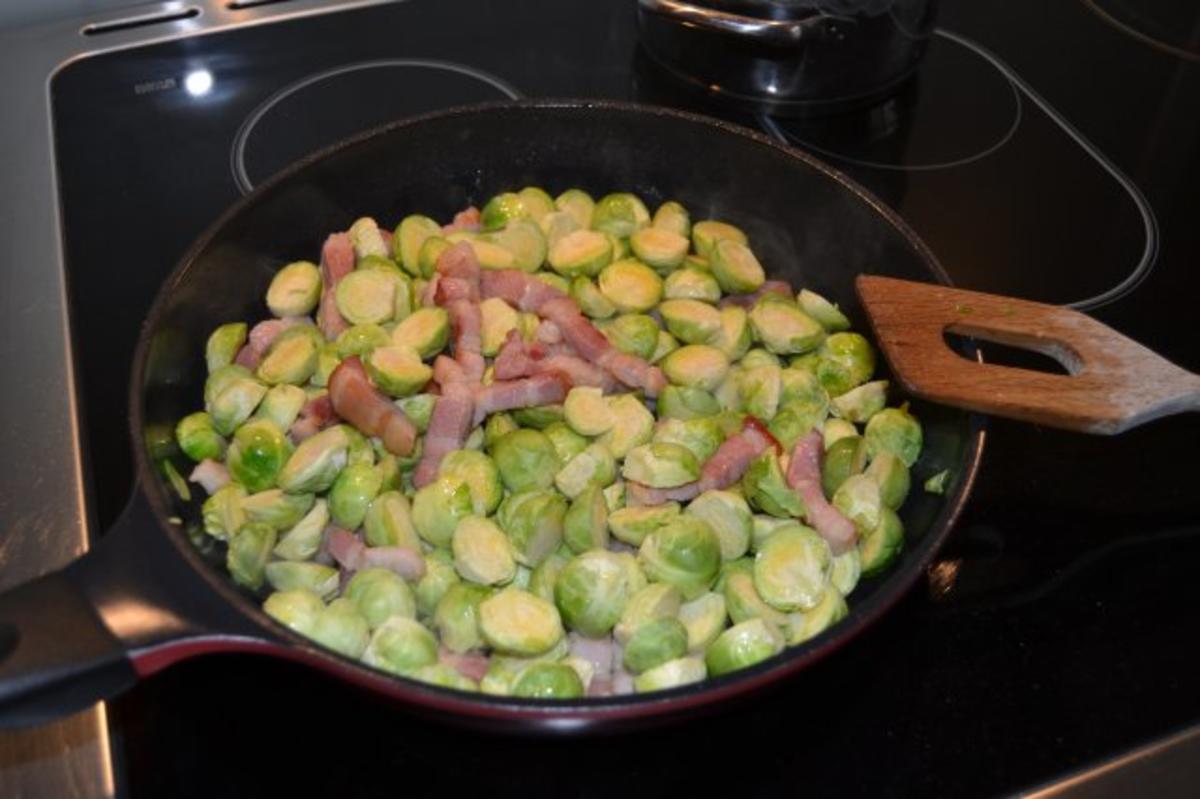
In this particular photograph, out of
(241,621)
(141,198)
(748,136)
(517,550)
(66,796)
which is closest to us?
(241,621)

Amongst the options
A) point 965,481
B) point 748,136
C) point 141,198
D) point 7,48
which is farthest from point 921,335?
point 7,48

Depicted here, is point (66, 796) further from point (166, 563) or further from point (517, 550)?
point (517, 550)

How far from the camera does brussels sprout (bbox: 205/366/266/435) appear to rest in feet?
4.01

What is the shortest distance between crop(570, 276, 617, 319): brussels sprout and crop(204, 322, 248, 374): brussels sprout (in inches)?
14.5

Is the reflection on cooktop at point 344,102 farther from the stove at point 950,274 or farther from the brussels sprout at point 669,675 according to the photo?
the brussels sprout at point 669,675

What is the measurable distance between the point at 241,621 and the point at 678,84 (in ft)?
3.81

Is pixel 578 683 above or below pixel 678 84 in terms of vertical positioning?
below

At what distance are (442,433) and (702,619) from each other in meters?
0.32

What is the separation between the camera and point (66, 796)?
40.7 inches

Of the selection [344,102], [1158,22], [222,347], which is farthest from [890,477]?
[1158,22]

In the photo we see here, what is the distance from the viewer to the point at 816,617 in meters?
1.08

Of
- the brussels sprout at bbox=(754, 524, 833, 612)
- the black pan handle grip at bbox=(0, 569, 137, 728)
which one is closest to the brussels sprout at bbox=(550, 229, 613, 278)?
the brussels sprout at bbox=(754, 524, 833, 612)

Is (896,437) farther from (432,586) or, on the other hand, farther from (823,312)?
(432,586)

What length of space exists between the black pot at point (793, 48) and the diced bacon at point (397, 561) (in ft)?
2.95
